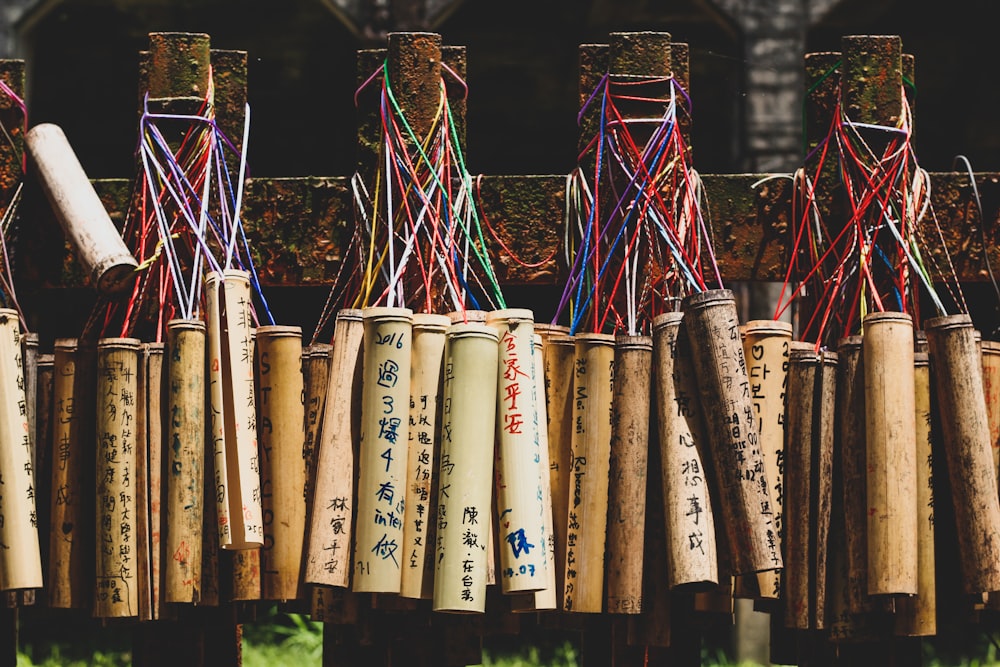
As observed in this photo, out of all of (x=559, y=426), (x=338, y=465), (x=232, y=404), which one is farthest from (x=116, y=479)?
(x=559, y=426)

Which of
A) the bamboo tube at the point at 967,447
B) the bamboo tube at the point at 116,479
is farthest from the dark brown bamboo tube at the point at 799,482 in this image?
the bamboo tube at the point at 116,479

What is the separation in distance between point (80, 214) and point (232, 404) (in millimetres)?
540

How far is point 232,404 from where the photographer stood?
2.67 metres

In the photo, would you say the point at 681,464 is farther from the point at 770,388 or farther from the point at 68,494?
the point at 68,494

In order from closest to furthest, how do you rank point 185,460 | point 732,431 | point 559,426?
point 732,431, point 185,460, point 559,426

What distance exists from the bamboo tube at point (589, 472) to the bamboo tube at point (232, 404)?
1.99ft

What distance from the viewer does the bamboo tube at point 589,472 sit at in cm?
267

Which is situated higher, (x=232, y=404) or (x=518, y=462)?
(x=232, y=404)

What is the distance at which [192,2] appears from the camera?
27.4 ft

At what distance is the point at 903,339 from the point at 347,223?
119cm

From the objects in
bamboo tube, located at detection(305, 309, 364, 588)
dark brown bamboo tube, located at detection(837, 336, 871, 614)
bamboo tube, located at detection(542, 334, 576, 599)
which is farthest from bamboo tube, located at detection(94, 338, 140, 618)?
dark brown bamboo tube, located at detection(837, 336, 871, 614)

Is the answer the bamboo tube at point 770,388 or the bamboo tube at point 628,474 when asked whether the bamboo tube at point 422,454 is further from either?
the bamboo tube at point 770,388

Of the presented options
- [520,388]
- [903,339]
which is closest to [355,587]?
[520,388]

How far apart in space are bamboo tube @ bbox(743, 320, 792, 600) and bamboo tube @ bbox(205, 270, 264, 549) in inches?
39.0
